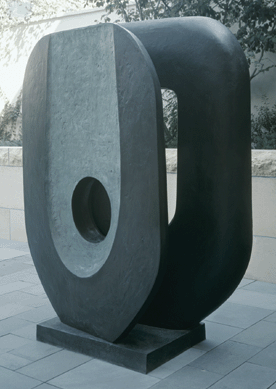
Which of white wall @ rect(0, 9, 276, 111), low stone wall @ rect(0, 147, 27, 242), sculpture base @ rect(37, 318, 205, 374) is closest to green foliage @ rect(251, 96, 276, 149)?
low stone wall @ rect(0, 147, 27, 242)

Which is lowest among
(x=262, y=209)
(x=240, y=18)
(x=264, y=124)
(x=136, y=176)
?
(x=262, y=209)

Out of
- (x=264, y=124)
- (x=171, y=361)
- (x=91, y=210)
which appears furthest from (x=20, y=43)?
(x=171, y=361)

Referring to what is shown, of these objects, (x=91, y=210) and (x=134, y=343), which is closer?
(x=134, y=343)

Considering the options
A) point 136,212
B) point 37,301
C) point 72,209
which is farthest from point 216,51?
point 37,301

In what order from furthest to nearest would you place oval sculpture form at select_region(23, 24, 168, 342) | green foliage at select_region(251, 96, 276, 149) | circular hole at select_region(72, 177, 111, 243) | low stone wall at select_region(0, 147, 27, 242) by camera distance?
low stone wall at select_region(0, 147, 27, 242) < green foliage at select_region(251, 96, 276, 149) < circular hole at select_region(72, 177, 111, 243) < oval sculpture form at select_region(23, 24, 168, 342)

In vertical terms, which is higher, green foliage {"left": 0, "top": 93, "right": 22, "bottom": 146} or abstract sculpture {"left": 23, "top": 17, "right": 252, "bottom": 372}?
green foliage {"left": 0, "top": 93, "right": 22, "bottom": 146}

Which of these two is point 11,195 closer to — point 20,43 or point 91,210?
point 91,210

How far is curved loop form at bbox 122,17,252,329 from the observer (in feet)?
10.6

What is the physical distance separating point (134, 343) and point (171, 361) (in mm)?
275

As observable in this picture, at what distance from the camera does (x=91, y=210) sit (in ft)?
12.3

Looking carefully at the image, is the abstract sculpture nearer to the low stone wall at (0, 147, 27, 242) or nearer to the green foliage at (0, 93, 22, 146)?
the low stone wall at (0, 147, 27, 242)

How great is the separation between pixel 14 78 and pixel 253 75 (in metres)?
5.76

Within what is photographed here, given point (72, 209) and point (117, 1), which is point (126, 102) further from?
point (117, 1)

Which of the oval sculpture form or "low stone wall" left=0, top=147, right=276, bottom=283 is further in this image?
"low stone wall" left=0, top=147, right=276, bottom=283
